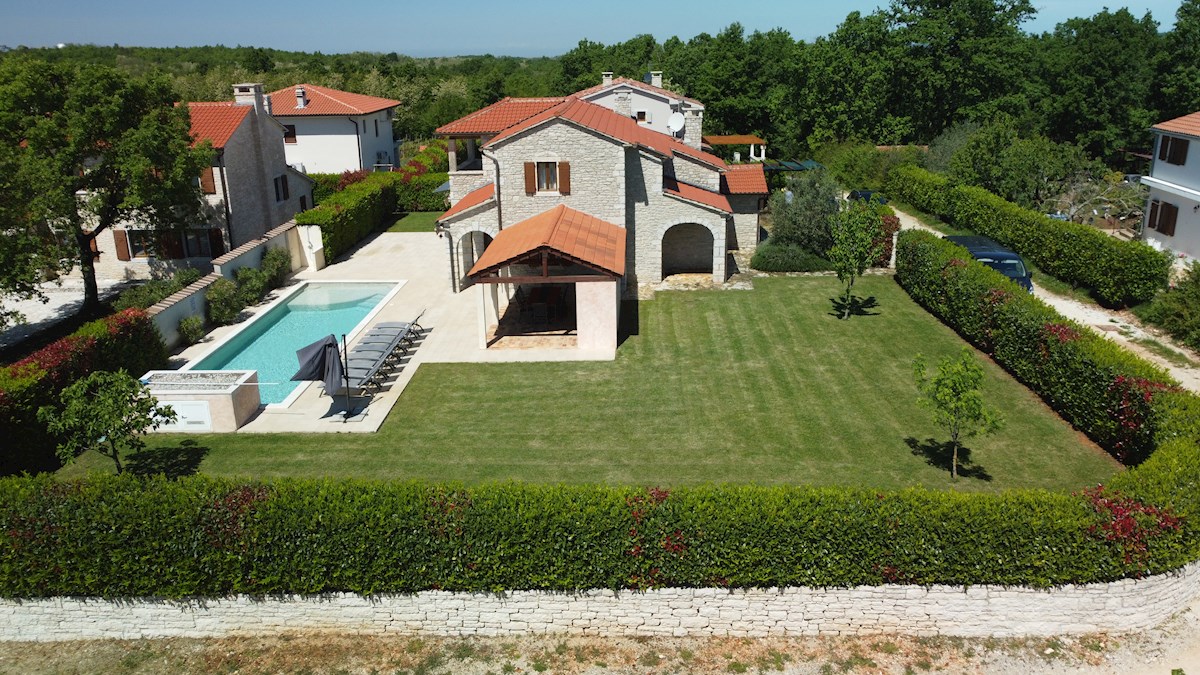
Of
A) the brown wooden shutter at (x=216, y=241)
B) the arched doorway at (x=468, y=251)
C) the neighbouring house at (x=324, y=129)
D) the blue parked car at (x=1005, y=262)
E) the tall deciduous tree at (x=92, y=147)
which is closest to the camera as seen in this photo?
the tall deciduous tree at (x=92, y=147)

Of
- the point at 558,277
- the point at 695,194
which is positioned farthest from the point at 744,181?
the point at 558,277

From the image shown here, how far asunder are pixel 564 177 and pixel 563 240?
481cm

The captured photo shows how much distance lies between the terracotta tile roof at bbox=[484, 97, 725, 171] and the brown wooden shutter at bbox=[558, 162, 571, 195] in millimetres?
1604

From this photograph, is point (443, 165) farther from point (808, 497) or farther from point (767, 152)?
point (808, 497)

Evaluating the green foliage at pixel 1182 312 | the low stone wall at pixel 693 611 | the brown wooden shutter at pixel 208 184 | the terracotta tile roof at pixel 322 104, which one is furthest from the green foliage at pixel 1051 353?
the terracotta tile roof at pixel 322 104

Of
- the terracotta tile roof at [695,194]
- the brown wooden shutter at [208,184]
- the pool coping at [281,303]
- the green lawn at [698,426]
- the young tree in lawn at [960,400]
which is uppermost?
the brown wooden shutter at [208,184]

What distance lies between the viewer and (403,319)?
29938mm

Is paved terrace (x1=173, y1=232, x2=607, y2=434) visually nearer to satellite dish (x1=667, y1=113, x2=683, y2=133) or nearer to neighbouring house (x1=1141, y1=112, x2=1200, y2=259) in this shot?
satellite dish (x1=667, y1=113, x2=683, y2=133)

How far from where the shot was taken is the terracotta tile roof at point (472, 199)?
31531mm

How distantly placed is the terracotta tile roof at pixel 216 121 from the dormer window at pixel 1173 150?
39.8 meters

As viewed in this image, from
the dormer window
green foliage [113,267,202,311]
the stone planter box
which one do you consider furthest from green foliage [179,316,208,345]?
the dormer window

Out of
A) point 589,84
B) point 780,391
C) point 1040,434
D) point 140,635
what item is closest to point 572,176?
point 780,391

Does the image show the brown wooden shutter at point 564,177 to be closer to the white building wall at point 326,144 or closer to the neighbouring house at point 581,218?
the neighbouring house at point 581,218

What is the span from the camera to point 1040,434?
2036cm
